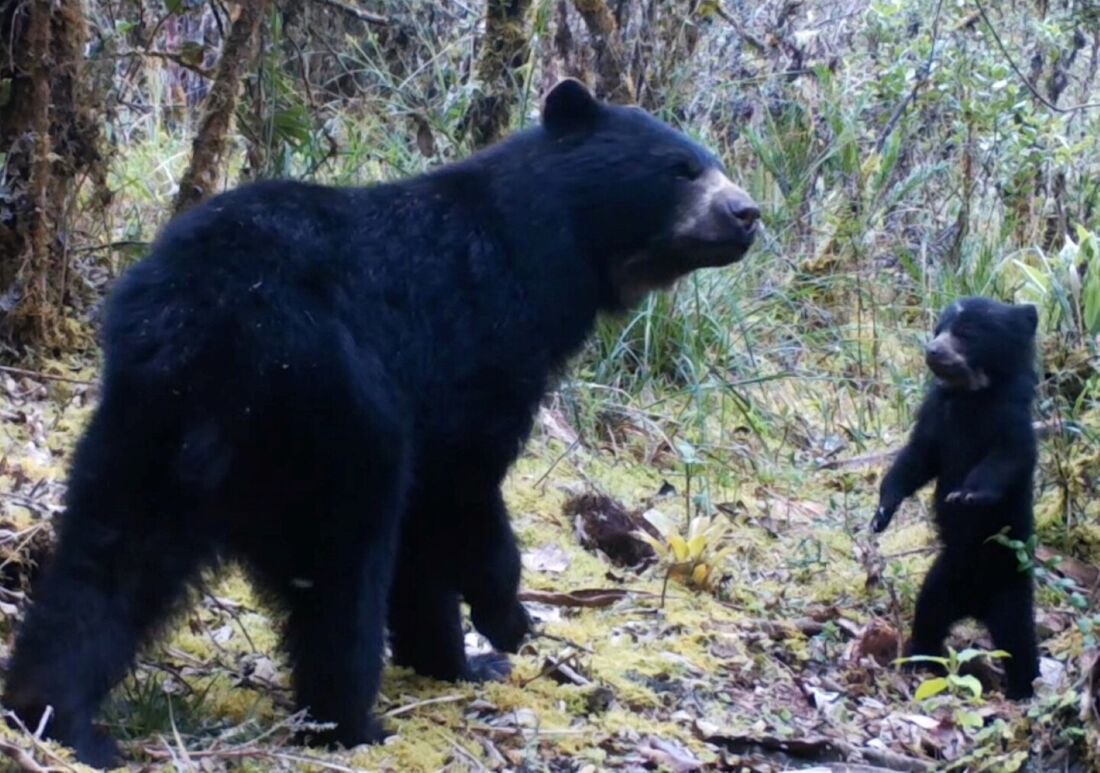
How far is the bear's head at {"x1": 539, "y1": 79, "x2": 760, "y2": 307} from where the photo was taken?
15.8 ft

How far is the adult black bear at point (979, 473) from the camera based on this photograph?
18.9ft

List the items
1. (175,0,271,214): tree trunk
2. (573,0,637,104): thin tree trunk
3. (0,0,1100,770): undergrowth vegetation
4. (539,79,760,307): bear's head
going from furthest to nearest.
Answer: (573,0,637,104): thin tree trunk < (175,0,271,214): tree trunk < (539,79,760,307): bear's head < (0,0,1100,770): undergrowth vegetation

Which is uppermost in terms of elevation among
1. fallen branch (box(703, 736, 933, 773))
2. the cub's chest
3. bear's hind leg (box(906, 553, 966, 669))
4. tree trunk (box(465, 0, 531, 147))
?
tree trunk (box(465, 0, 531, 147))

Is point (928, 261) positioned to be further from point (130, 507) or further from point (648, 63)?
point (130, 507)

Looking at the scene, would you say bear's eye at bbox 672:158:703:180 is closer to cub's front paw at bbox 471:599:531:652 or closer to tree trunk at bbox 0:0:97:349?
cub's front paw at bbox 471:599:531:652

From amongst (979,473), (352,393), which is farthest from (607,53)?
(352,393)

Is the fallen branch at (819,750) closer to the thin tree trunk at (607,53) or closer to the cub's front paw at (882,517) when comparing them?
the cub's front paw at (882,517)

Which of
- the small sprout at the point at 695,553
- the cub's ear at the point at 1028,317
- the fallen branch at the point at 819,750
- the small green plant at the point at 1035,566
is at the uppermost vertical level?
the cub's ear at the point at 1028,317

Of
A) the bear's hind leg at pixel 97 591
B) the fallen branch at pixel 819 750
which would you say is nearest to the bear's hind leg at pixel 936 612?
the fallen branch at pixel 819 750

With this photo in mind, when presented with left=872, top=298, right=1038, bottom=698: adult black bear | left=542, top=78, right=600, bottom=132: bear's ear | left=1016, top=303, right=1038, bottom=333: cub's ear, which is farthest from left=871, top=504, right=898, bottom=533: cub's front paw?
left=542, top=78, right=600, bottom=132: bear's ear

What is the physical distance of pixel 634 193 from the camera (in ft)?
15.9

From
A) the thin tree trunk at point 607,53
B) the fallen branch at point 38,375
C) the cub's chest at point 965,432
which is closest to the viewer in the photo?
the fallen branch at point 38,375

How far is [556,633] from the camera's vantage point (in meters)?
5.37

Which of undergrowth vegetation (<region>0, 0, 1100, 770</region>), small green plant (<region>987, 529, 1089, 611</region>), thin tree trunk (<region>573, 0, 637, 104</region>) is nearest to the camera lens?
undergrowth vegetation (<region>0, 0, 1100, 770</region>)
